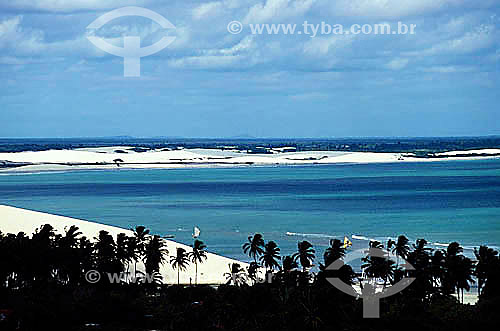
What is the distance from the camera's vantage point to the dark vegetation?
35719 millimetres

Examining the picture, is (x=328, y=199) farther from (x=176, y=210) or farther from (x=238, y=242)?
(x=238, y=242)

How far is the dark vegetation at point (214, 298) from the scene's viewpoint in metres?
35.7

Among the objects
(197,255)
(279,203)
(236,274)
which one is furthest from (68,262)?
(279,203)

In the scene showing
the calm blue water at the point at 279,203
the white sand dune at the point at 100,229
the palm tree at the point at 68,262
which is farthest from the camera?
the calm blue water at the point at 279,203

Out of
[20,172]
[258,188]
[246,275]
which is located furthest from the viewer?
[20,172]

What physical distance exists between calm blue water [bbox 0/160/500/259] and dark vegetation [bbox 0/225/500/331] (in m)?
16.4

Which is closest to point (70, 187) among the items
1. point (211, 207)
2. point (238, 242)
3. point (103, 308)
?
point (211, 207)

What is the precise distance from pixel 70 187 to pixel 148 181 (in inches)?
641

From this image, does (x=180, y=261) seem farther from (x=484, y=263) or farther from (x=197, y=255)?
(x=484, y=263)

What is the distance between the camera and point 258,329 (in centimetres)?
3516
